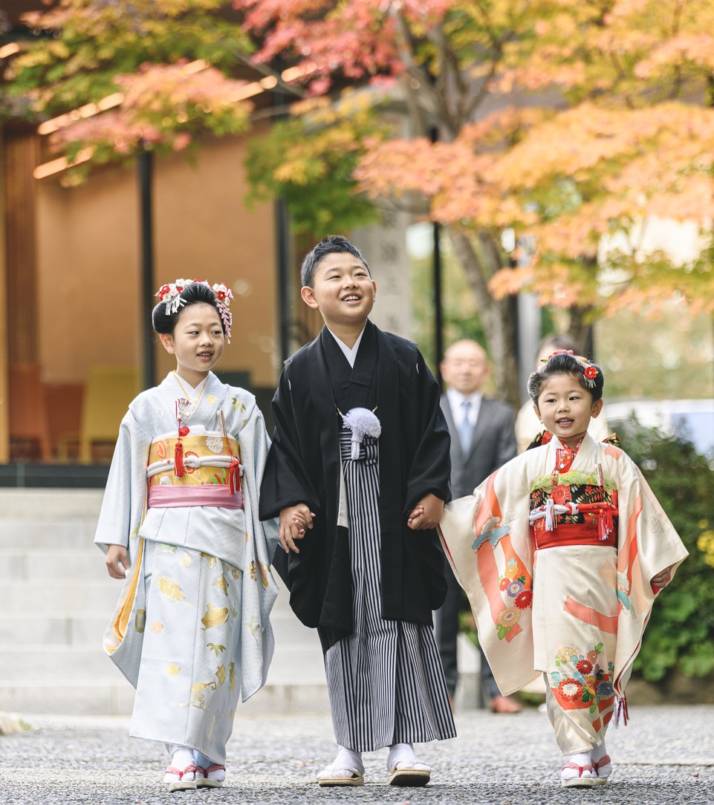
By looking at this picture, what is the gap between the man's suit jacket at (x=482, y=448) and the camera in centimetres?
789

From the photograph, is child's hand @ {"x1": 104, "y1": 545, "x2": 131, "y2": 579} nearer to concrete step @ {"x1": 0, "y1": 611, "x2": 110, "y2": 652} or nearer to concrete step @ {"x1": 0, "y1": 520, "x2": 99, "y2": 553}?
concrete step @ {"x1": 0, "y1": 611, "x2": 110, "y2": 652}

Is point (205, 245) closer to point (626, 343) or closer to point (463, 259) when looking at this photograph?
point (463, 259)

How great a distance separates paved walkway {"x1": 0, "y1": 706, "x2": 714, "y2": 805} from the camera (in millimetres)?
4426

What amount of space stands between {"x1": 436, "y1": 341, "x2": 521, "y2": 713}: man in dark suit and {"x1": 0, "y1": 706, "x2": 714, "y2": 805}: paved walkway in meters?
0.48

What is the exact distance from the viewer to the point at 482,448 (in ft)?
26.0

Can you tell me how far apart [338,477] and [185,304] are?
0.80 meters

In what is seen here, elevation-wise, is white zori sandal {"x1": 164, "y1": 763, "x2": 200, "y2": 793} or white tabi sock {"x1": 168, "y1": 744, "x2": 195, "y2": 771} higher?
white tabi sock {"x1": 168, "y1": 744, "x2": 195, "y2": 771}

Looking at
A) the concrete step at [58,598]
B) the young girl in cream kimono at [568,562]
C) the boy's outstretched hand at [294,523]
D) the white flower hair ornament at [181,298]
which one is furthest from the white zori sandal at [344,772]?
the concrete step at [58,598]

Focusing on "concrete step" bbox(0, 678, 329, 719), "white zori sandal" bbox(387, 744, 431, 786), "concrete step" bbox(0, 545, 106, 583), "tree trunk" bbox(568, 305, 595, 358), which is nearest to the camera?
"white zori sandal" bbox(387, 744, 431, 786)

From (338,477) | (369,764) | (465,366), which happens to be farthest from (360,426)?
(465,366)

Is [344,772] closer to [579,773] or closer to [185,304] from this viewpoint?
[579,773]

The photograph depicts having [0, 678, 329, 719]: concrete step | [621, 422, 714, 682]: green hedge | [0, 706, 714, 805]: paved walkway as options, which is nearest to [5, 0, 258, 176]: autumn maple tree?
[621, 422, 714, 682]: green hedge

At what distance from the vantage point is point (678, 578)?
883 centimetres

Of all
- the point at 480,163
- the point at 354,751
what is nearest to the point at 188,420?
the point at 354,751
